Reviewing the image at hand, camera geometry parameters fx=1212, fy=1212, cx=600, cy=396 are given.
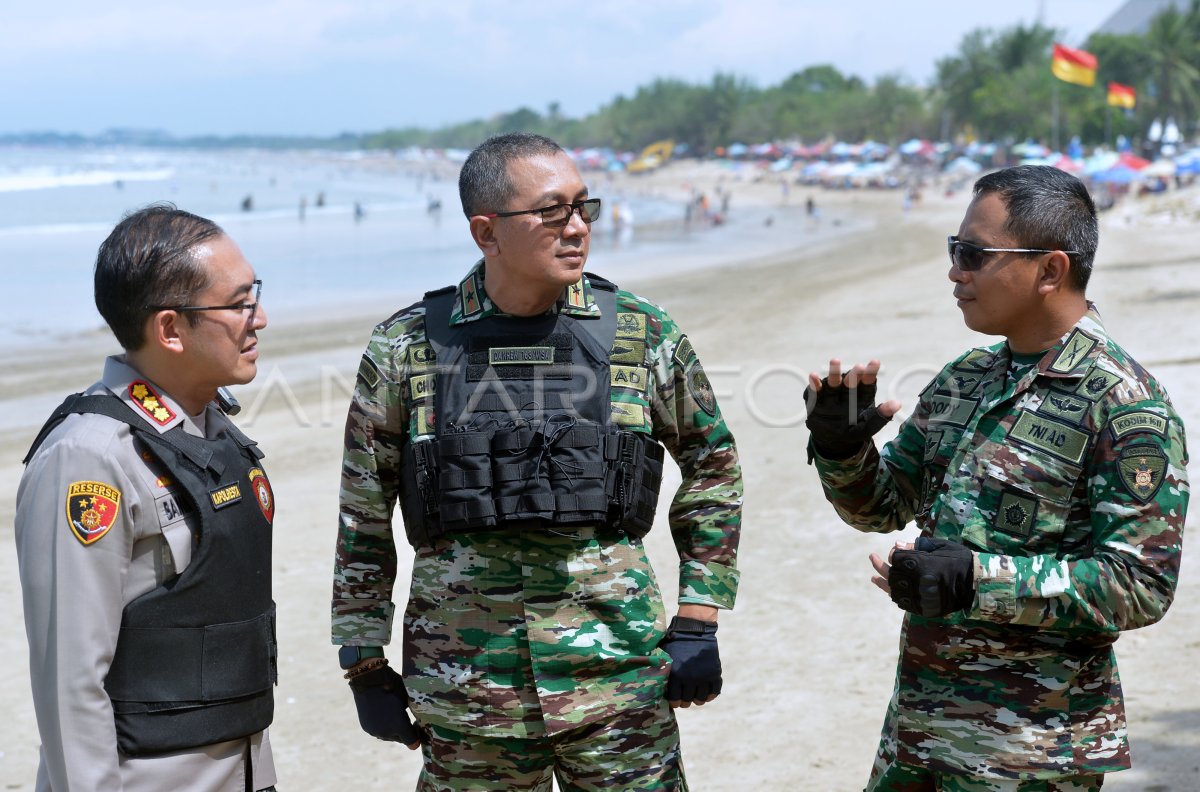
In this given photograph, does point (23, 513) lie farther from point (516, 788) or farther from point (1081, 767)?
point (1081, 767)

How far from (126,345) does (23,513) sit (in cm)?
41

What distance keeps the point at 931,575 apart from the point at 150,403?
5.43ft

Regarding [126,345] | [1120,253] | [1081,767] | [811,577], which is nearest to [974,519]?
[1081,767]

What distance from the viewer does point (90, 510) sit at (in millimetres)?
2314

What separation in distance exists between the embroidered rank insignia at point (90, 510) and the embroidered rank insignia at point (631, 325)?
1217mm

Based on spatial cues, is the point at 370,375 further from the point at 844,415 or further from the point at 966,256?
the point at 966,256

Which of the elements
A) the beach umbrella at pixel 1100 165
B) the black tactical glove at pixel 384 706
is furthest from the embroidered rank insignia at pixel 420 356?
the beach umbrella at pixel 1100 165

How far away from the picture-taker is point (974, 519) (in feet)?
8.77

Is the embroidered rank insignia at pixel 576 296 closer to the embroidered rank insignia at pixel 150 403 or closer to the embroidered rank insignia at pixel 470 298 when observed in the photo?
the embroidered rank insignia at pixel 470 298

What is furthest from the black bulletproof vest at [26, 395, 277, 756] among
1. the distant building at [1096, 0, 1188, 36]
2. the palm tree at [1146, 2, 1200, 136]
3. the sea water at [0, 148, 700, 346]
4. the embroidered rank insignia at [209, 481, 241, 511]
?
the distant building at [1096, 0, 1188, 36]

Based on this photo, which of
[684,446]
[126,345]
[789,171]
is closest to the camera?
[126,345]

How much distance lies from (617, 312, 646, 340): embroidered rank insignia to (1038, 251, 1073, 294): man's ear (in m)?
Result: 0.91

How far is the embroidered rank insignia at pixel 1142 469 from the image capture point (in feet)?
8.05

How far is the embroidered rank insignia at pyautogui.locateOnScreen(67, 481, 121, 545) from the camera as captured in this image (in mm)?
2303
